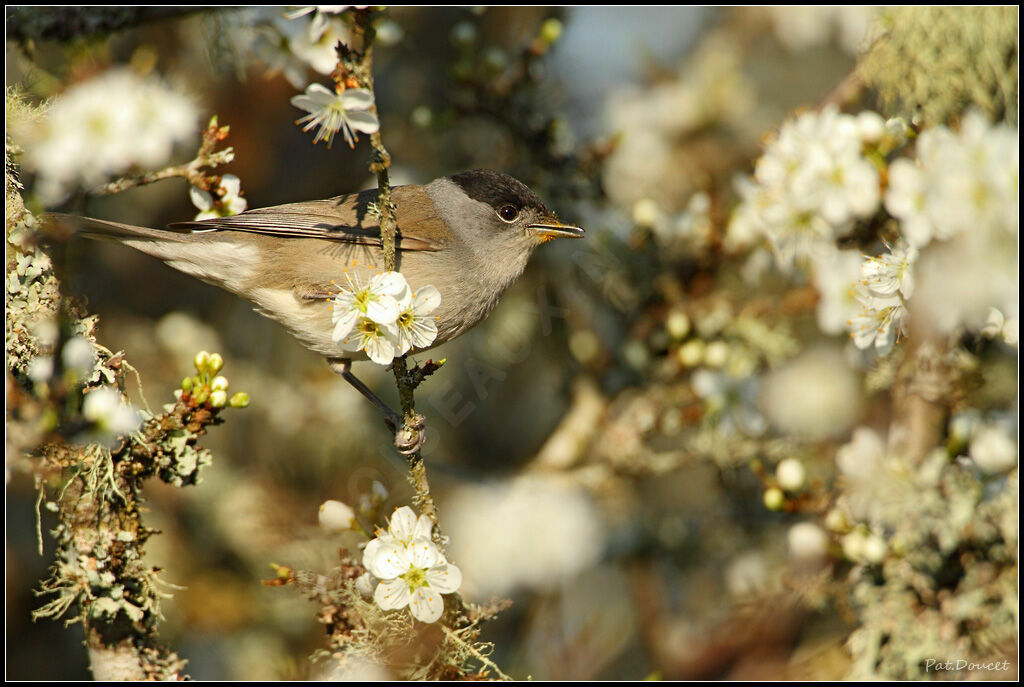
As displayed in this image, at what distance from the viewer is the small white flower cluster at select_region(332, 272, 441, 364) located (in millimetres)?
1859

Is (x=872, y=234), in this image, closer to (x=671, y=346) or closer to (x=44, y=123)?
(x=671, y=346)

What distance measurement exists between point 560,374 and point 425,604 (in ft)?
7.55

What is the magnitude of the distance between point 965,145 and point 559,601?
286 cm

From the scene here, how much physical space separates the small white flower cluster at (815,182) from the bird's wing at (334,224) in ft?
4.29

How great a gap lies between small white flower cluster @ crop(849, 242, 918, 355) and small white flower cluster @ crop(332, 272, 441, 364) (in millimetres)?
1346

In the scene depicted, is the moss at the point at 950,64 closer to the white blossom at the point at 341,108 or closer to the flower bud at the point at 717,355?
the flower bud at the point at 717,355

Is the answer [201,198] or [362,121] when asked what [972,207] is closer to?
[362,121]

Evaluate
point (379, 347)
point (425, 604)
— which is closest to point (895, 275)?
point (379, 347)

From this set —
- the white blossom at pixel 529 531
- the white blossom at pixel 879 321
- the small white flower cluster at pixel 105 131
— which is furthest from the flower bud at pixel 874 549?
the small white flower cluster at pixel 105 131

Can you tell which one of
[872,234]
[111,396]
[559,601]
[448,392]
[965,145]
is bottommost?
[559,601]

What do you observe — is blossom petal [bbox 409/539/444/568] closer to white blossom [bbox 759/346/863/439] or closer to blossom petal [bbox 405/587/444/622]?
blossom petal [bbox 405/587/444/622]

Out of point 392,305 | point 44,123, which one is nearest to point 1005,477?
point 392,305

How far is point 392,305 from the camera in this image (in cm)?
186

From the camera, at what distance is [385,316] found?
1.85 meters
